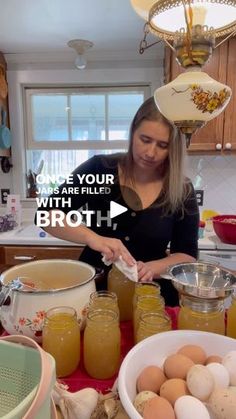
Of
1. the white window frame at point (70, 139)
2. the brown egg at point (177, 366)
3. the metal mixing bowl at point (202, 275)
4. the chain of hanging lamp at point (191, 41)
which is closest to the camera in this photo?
the brown egg at point (177, 366)

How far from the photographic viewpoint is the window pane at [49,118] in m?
2.69

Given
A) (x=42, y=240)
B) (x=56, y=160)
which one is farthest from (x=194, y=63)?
(x=56, y=160)

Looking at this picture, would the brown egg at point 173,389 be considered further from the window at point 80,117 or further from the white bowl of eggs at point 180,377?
the window at point 80,117

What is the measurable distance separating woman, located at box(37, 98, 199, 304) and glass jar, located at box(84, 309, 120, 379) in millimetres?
493

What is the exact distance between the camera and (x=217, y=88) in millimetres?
688

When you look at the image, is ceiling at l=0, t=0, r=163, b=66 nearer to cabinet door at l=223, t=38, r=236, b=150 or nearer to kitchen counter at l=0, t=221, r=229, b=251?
cabinet door at l=223, t=38, r=236, b=150

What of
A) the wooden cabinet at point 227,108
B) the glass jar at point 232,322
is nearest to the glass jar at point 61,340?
the glass jar at point 232,322

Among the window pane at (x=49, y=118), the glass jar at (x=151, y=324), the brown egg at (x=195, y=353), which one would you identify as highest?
the window pane at (x=49, y=118)

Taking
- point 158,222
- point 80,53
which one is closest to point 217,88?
point 158,222

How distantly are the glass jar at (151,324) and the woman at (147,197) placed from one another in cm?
44

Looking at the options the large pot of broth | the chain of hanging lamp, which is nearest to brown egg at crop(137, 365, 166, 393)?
the large pot of broth

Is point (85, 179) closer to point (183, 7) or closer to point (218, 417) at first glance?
point (183, 7)

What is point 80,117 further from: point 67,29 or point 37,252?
point 37,252

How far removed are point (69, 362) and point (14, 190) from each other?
2.17 m
